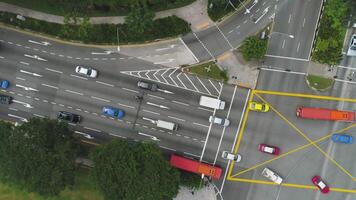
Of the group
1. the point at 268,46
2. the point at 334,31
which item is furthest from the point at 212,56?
the point at 334,31

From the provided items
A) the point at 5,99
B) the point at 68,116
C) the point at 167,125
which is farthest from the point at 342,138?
the point at 5,99

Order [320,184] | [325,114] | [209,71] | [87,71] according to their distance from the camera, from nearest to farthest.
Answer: [325,114] < [320,184] < [87,71] < [209,71]

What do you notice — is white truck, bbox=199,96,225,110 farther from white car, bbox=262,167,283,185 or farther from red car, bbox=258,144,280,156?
white car, bbox=262,167,283,185

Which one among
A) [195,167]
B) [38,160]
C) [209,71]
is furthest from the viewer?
[209,71]

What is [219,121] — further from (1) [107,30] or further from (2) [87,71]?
(1) [107,30]

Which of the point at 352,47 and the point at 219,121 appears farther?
the point at 219,121

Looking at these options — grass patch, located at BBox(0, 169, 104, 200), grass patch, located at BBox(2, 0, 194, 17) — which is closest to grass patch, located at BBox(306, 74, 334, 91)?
grass patch, located at BBox(2, 0, 194, 17)
